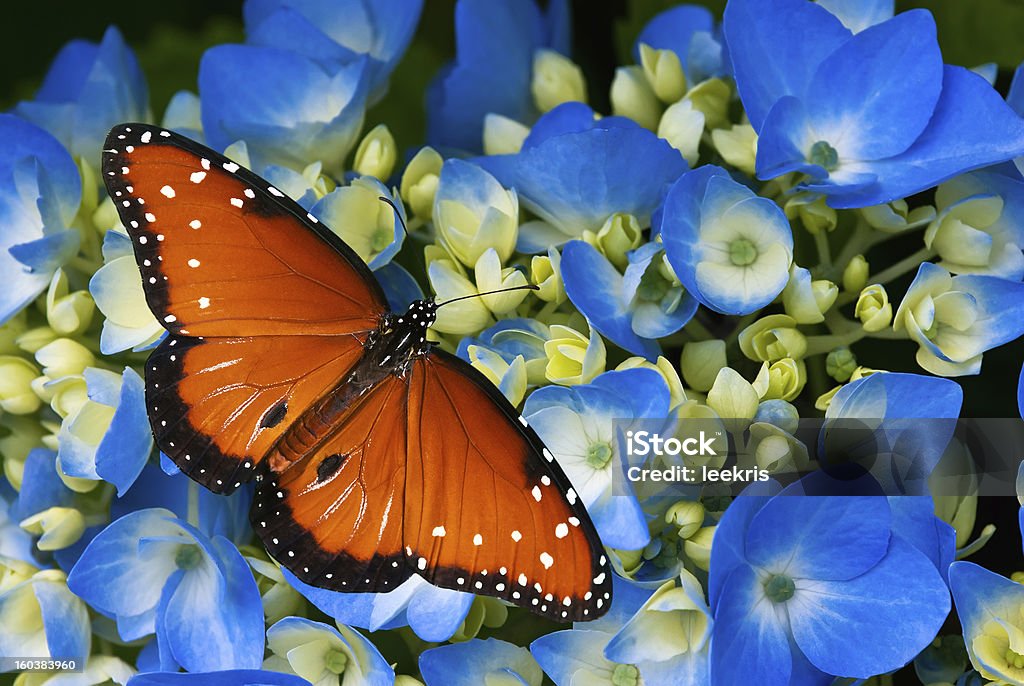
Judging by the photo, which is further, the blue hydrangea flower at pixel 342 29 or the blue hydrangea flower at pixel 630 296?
the blue hydrangea flower at pixel 342 29

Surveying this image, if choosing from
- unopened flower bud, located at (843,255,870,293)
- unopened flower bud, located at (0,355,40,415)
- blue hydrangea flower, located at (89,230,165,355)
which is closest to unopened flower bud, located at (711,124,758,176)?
unopened flower bud, located at (843,255,870,293)

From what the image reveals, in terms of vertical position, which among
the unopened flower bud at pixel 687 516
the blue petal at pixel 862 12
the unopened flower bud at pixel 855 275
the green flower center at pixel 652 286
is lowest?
the unopened flower bud at pixel 687 516

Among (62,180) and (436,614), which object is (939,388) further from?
(62,180)

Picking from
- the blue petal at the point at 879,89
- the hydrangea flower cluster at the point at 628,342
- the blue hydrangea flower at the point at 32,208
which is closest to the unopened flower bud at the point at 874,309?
the hydrangea flower cluster at the point at 628,342

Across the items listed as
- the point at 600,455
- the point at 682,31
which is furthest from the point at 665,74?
the point at 600,455

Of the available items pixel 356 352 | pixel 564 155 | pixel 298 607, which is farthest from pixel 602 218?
pixel 298 607

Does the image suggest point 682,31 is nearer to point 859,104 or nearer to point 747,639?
point 859,104

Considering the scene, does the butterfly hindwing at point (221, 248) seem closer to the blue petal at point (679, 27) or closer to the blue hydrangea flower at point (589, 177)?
the blue hydrangea flower at point (589, 177)
